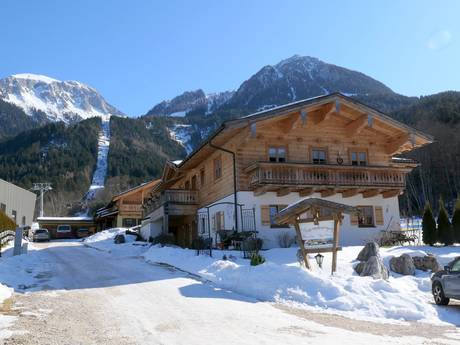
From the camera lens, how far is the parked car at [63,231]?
214ft

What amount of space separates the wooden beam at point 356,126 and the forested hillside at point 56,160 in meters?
92.3

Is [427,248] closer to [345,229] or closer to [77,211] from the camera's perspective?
[345,229]

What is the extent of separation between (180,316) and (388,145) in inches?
853

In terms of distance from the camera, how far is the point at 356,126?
1053 inches

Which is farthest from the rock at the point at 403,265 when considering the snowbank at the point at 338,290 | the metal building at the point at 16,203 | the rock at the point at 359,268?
the metal building at the point at 16,203

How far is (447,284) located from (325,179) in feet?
40.6

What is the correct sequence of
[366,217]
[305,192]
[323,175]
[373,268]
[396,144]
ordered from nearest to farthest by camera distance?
[373,268] → [323,175] → [305,192] → [366,217] → [396,144]

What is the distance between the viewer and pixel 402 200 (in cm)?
6081

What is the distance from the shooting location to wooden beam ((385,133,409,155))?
88.9 feet

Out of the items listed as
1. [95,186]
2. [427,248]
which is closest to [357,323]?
[427,248]

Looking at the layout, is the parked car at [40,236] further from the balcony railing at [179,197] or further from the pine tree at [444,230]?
the pine tree at [444,230]

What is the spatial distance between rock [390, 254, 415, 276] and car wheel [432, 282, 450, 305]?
13.4ft

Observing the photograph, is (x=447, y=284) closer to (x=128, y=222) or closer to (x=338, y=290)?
(x=338, y=290)

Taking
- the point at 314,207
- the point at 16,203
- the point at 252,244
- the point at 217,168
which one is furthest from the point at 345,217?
the point at 16,203
